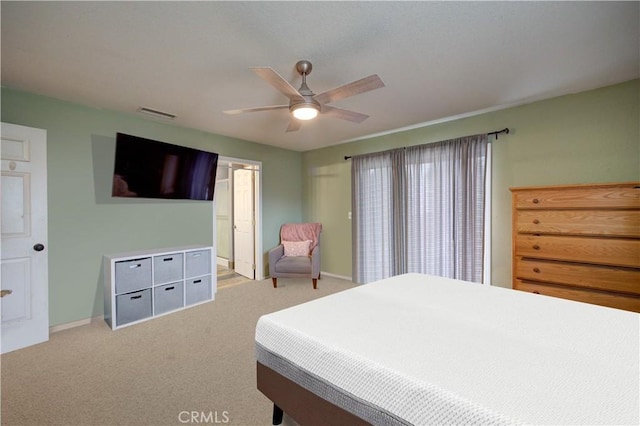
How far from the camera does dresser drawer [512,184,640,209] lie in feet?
7.29

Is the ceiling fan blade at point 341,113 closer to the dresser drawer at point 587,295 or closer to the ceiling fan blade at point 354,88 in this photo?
the ceiling fan blade at point 354,88

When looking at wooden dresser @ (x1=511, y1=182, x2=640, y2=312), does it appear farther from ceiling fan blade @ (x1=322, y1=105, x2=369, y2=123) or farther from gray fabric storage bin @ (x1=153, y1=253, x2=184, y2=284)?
gray fabric storage bin @ (x1=153, y1=253, x2=184, y2=284)

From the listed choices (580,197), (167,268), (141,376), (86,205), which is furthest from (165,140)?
(580,197)

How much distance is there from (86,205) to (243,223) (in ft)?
7.92

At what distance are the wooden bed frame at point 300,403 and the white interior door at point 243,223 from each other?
3641mm

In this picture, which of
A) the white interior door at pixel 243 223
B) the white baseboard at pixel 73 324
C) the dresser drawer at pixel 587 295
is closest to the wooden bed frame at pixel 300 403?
the dresser drawer at pixel 587 295

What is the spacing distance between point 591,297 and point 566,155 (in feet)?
4.73

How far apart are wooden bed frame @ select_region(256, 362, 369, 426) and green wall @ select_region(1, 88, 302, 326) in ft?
9.24

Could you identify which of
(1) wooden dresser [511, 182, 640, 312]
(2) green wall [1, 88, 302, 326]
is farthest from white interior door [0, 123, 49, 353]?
(1) wooden dresser [511, 182, 640, 312]

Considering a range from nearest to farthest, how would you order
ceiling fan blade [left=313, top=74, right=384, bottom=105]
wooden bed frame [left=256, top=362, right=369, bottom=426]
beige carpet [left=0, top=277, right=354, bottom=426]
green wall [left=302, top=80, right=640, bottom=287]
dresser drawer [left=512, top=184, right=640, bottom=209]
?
wooden bed frame [left=256, top=362, right=369, bottom=426] < beige carpet [left=0, top=277, right=354, bottom=426] < ceiling fan blade [left=313, top=74, right=384, bottom=105] < dresser drawer [left=512, top=184, right=640, bottom=209] < green wall [left=302, top=80, right=640, bottom=287]

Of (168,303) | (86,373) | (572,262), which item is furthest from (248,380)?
(572,262)

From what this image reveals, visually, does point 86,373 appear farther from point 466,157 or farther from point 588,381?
point 466,157

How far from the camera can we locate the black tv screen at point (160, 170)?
3170 millimetres

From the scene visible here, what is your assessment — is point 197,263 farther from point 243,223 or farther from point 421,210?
point 421,210
